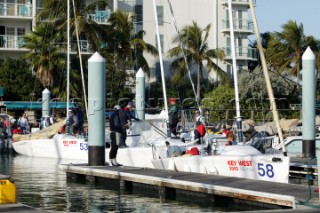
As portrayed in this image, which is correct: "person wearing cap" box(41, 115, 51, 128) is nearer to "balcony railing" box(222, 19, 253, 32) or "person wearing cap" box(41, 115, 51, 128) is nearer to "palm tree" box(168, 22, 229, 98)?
"palm tree" box(168, 22, 229, 98)

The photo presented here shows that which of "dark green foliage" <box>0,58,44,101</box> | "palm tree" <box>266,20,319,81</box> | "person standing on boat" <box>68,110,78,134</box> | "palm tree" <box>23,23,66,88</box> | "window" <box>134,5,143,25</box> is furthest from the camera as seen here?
"window" <box>134,5,143,25</box>

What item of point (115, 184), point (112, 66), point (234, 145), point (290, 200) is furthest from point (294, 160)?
point (112, 66)

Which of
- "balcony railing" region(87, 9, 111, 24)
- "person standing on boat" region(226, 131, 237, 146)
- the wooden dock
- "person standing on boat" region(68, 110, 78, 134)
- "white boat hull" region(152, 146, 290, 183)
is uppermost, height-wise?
"balcony railing" region(87, 9, 111, 24)

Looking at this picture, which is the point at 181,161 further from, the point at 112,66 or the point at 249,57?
the point at 249,57

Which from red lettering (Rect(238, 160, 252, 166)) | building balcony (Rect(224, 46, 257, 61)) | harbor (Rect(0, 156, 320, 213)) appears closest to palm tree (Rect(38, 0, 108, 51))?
building balcony (Rect(224, 46, 257, 61))

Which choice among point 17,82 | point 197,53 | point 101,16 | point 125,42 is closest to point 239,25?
point 197,53

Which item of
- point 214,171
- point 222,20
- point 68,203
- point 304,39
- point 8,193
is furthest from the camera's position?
point 222,20

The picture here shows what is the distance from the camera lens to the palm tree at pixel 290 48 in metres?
64.1

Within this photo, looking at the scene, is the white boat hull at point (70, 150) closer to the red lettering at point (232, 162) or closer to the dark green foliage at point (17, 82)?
the red lettering at point (232, 162)

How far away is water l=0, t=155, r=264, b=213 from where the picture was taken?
17219mm

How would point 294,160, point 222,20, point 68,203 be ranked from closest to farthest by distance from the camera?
point 68,203, point 294,160, point 222,20

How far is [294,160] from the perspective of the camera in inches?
989

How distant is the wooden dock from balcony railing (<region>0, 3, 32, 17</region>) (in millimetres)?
40387

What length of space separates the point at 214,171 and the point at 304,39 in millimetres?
45718
